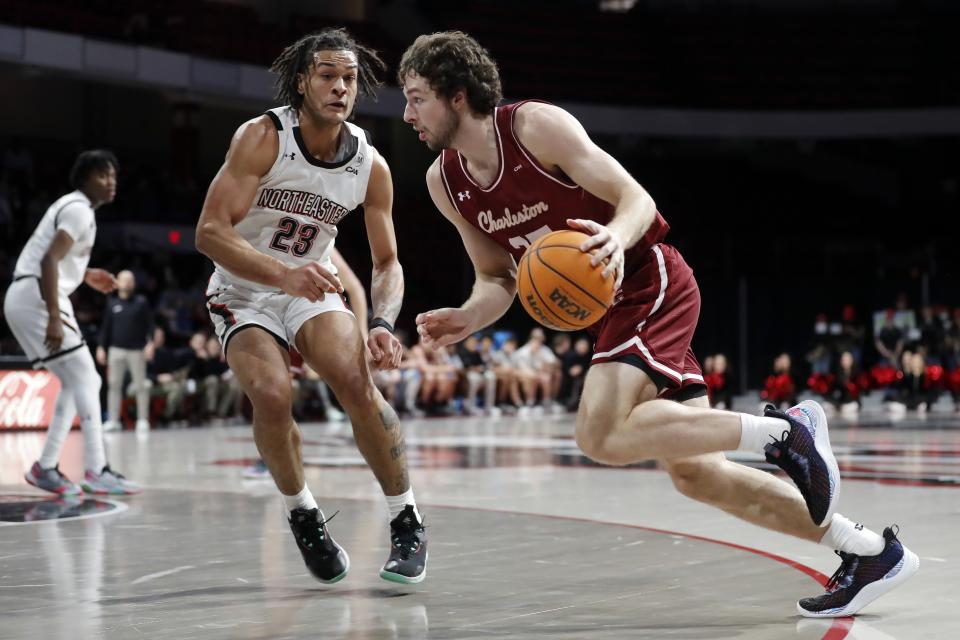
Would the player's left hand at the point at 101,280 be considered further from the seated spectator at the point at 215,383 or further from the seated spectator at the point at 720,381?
the seated spectator at the point at 720,381

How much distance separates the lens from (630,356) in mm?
4078

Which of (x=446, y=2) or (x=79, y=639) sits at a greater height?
(x=446, y=2)

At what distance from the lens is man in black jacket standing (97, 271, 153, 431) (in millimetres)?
13227

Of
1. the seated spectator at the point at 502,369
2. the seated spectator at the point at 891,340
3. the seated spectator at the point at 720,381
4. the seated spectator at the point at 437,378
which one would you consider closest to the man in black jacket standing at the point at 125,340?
the seated spectator at the point at 437,378

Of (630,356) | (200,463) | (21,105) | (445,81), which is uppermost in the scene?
(21,105)

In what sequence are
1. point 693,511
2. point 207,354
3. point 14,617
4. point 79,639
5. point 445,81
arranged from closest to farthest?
point 79,639
point 14,617
point 445,81
point 693,511
point 207,354

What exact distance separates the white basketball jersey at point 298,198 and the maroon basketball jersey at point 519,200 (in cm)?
51

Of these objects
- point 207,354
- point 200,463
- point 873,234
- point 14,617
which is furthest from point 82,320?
point 873,234

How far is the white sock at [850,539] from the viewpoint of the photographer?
398cm

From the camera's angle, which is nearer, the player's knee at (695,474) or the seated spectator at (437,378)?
the player's knee at (695,474)

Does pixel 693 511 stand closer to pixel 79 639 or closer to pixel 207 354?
pixel 79 639

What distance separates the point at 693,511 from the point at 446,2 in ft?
70.8

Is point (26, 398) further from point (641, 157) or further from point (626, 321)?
point (641, 157)

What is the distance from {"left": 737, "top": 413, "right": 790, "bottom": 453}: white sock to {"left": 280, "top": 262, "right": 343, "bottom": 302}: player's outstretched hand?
4.61 ft
